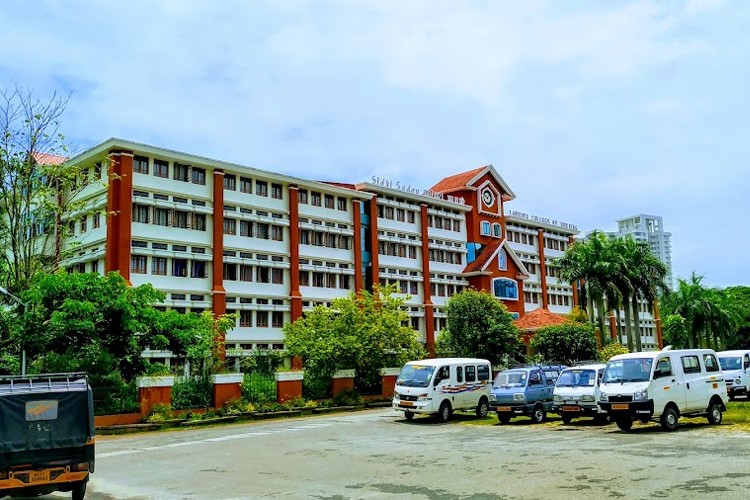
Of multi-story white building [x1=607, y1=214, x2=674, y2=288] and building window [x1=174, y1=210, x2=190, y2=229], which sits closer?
building window [x1=174, y1=210, x2=190, y2=229]

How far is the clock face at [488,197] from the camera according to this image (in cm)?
6456

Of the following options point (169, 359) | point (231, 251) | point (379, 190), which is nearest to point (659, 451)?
point (169, 359)

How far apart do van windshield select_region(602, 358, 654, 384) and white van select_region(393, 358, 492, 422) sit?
7.50 meters

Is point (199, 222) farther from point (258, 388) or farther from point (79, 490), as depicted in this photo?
point (79, 490)

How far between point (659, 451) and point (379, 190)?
4345 cm

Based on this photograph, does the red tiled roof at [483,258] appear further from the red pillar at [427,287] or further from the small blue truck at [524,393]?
the small blue truck at [524,393]

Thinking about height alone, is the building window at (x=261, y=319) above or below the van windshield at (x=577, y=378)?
above

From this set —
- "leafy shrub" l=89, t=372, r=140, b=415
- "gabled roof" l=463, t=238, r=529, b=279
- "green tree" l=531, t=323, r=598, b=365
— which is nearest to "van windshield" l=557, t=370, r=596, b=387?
"leafy shrub" l=89, t=372, r=140, b=415

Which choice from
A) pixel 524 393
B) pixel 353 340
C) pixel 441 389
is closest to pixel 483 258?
pixel 353 340

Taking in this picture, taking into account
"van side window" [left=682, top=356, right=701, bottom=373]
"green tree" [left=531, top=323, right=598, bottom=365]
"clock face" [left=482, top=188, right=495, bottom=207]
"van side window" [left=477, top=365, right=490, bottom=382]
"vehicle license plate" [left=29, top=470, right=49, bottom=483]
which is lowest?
"vehicle license plate" [left=29, top=470, right=49, bottom=483]

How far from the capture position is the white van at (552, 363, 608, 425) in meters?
21.5

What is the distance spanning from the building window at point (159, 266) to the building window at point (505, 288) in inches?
1188

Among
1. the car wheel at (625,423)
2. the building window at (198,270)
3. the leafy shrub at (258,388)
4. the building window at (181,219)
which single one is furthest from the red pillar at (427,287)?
the car wheel at (625,423)

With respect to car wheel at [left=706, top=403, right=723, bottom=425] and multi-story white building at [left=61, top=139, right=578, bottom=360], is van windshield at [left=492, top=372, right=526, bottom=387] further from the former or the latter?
multi-story white building at [left=61, top=139, right=578, bottom=360]
